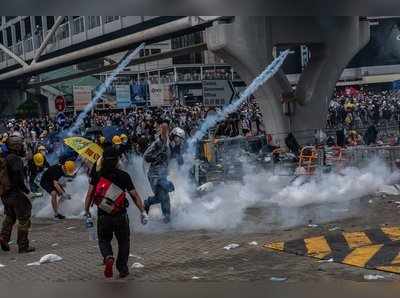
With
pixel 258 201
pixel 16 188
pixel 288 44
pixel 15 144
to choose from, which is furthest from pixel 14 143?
pixel 288 44

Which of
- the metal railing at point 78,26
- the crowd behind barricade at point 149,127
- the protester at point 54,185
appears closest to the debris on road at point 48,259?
the protester at point 54,185

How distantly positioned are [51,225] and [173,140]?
9.11ft

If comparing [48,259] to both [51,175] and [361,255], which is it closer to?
[361,255]

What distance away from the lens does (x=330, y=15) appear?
10.2 feet

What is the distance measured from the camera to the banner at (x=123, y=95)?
31.4 metres

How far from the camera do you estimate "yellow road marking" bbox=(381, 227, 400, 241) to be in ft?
26.6

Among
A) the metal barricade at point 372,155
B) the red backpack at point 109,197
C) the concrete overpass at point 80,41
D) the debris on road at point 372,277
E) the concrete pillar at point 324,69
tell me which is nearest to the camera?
the debris on road at point 372,277

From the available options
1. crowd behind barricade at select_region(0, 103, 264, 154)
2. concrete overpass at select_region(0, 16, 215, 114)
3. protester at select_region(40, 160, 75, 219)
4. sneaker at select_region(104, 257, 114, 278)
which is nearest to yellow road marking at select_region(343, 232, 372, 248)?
sneaker at select_region(104, 257, 114, 278)

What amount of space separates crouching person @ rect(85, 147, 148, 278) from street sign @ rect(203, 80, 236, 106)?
486 inches

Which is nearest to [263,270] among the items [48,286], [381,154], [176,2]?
[48,286]

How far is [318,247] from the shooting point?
785 cm

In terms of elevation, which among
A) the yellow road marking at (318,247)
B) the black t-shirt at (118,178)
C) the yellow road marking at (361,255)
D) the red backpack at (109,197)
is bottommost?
the yellow road marking at (318,247)

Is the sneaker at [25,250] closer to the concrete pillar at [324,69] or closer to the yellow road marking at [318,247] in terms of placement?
the yellow road marking at [318,247]

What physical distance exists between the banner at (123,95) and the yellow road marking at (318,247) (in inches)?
938
